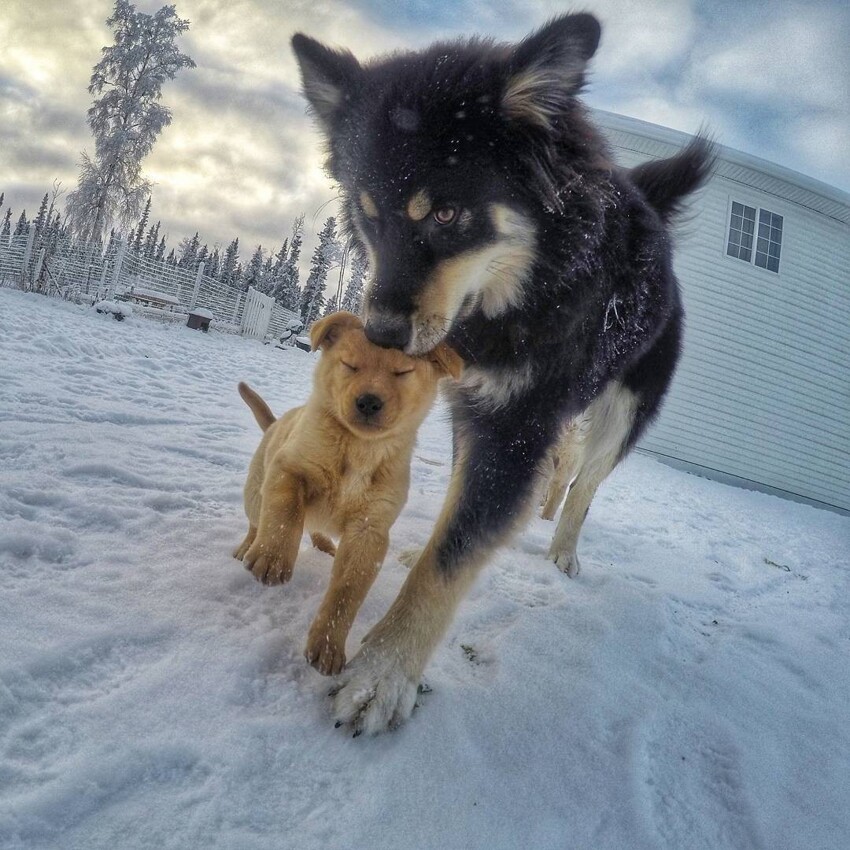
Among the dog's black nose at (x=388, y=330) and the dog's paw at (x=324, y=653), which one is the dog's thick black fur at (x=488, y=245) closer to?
the dog's black nose at (x=388, y=330)

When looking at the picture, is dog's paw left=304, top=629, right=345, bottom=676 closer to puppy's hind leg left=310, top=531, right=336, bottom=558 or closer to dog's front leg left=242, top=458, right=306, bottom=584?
dog's front leg left=242, top=458, right=306, bottom=584

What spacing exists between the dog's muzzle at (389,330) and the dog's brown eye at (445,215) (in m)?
0.43

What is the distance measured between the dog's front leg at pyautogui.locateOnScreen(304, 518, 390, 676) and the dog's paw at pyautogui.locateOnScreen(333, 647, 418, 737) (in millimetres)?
75

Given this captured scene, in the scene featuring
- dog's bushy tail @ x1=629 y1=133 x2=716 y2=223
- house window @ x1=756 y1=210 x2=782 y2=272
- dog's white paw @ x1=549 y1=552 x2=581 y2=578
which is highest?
house window @ x1=756 y1=210 x2=782 y2=272

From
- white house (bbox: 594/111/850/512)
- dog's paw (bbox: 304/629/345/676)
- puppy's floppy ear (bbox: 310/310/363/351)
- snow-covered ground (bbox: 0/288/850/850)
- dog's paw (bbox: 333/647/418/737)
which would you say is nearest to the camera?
snow-covered ground (bbox: 0/288/850/850)

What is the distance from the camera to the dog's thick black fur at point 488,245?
73.8 inches

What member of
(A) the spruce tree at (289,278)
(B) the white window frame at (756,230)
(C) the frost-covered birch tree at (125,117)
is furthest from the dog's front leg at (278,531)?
(A) the spruce tree at (289,278)

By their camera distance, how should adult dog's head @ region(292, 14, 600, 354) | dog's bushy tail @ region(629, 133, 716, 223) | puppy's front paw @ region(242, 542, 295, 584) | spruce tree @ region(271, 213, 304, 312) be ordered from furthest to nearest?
spruce tree @ region(271, 213, 304, 312) < dog's bushy tail @ region(629, 133, 716, 223) < adult dog's head @ region(292, 14, 600, 354) < puppy's front paw @ region(242, 542, 295, 584)

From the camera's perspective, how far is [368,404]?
1802 mm

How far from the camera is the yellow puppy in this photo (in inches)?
68.7

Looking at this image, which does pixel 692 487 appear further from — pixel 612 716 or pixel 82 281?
pixel 82 281

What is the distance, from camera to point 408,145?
6.35 ft

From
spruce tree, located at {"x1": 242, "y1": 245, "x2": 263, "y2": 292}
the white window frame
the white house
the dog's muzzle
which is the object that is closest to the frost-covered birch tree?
the white house

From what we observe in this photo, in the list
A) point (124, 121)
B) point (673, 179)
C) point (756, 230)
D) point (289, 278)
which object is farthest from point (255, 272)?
point (673, 179)
